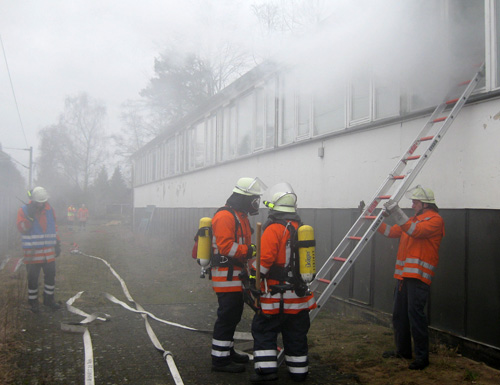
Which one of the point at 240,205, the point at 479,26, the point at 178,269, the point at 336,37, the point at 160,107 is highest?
the point at 160,107

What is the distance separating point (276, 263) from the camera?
175 inches

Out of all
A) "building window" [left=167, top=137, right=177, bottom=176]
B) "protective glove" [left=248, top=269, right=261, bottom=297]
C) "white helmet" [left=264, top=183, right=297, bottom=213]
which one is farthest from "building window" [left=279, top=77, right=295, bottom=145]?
"building window" [left=167, top=137, right=177, bottom=176]

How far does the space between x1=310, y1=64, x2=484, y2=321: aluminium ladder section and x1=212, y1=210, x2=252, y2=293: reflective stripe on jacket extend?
2.95ft

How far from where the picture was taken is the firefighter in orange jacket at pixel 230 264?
185 inches

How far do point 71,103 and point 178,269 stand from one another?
618 inches

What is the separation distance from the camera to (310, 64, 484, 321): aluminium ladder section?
4.91 m

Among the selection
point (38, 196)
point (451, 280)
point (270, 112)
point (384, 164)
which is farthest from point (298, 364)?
point (270, 112)

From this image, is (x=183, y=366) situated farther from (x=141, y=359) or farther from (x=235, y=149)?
(x=235, y=149)

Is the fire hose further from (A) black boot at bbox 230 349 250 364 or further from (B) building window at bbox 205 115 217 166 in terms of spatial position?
(B) building window at bbox 205 115 217 166

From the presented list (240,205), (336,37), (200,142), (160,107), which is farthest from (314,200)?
(160,107)

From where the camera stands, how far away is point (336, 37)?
755 cm

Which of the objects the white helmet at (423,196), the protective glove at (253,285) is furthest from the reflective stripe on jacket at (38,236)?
the white helmet at (423,196)

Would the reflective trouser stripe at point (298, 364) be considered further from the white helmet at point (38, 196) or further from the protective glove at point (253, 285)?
the white helmet at point (38, 196)

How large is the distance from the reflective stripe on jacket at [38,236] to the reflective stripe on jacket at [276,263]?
4.52 metres
